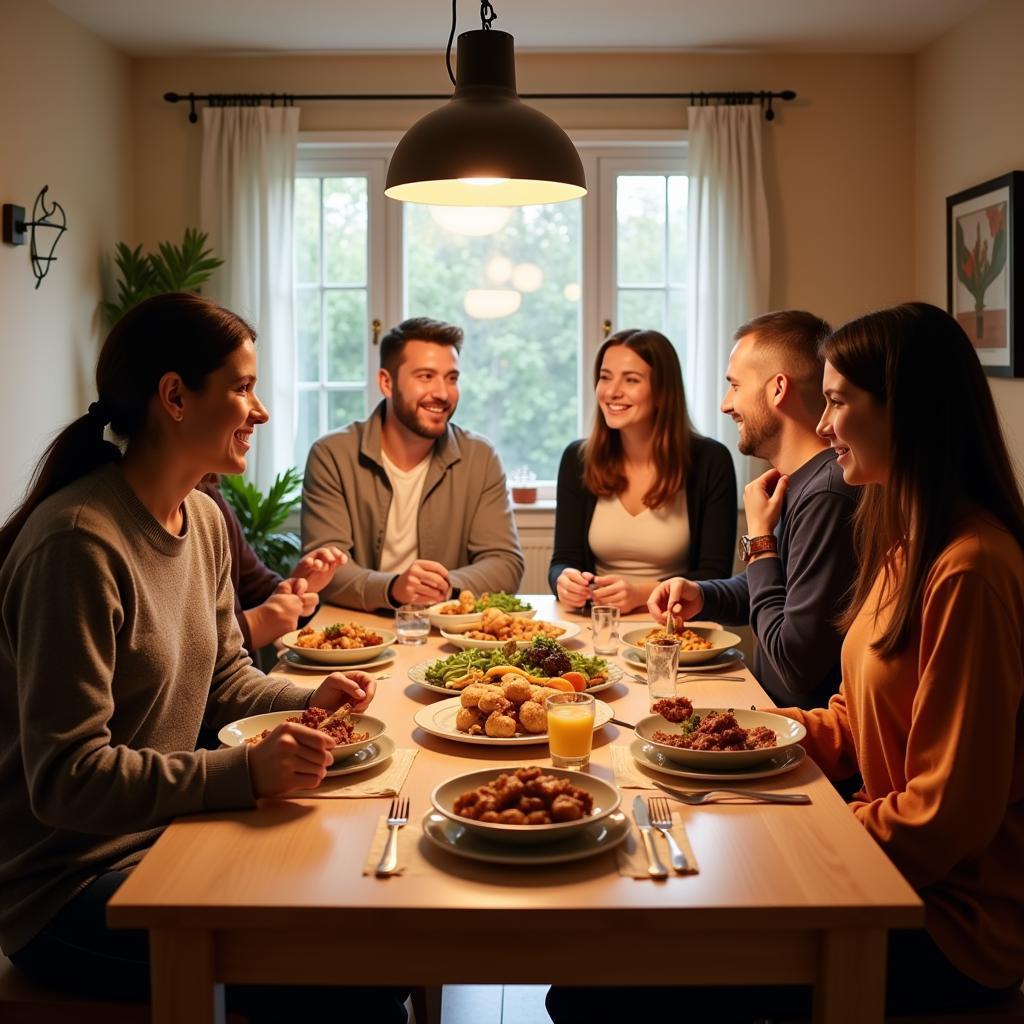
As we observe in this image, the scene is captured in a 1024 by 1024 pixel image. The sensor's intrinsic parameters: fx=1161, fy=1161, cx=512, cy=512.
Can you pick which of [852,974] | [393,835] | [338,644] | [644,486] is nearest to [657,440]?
[644,486]

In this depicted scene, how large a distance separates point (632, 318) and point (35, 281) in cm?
255

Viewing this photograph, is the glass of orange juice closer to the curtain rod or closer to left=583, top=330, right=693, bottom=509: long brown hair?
left=583, top=330, right=693, bottom=509: long brown hair

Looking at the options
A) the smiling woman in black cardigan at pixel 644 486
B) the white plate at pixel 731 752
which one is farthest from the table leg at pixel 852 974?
the smiling woman in black cardigan at pixel 644 486

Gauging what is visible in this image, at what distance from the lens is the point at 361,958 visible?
48.4 inches

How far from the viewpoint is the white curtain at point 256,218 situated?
→ 506 centimetres

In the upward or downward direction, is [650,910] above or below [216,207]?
below

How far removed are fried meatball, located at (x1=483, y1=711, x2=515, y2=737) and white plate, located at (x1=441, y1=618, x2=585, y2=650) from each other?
505 mm

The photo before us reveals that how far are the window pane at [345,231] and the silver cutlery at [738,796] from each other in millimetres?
4151

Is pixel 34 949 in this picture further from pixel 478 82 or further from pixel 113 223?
pixel 113 223

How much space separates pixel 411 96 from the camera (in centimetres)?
509

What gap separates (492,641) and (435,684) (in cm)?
34

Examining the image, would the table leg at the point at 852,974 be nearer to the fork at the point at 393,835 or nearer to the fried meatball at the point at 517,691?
Result: the fork at the point at 393,835

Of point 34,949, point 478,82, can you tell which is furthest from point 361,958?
point 478,82

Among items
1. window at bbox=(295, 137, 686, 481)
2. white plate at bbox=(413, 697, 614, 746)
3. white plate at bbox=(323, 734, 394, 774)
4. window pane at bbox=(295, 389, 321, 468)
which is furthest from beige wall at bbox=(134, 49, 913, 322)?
white plate at bbox=(323, 734, 394, 774)
